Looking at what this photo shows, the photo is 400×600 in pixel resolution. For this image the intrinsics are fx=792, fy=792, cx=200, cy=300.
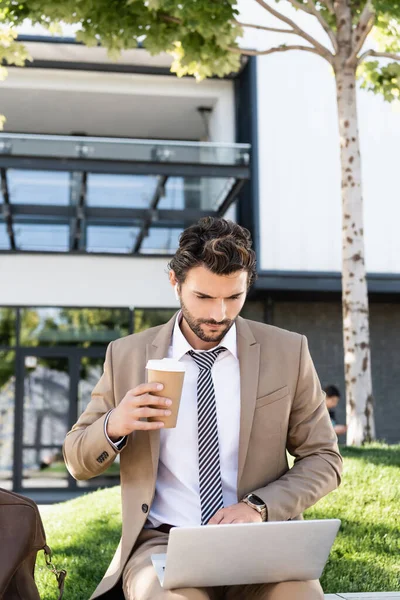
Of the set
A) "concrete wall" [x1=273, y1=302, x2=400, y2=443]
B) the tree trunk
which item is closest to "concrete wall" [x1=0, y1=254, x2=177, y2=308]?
"concrete wall" [x1=273, y1=302, x2=400, y2=443]

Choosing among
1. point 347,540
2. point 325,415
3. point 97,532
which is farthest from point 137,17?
point 325,415

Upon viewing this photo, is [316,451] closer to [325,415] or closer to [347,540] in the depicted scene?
[325,415]

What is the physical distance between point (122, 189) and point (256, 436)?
11.2 m

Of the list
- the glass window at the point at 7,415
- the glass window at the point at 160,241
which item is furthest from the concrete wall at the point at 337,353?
the glass window at the point at 7,415

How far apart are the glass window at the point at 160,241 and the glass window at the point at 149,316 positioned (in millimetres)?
1103

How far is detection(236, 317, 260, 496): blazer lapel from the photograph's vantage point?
2762 millimetres

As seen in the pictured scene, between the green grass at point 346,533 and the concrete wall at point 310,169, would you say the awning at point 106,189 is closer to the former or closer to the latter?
the concrete wall at point 310,169

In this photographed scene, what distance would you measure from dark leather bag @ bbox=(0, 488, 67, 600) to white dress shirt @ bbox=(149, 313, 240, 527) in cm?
46

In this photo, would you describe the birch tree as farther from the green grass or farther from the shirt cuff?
the shirt cuff

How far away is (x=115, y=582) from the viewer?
2.73m

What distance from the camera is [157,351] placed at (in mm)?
2961

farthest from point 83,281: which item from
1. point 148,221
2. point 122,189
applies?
point 122,189

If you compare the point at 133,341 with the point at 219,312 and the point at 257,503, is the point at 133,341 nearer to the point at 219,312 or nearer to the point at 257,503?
the point at 219,312

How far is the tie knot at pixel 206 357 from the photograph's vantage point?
9.64ft
